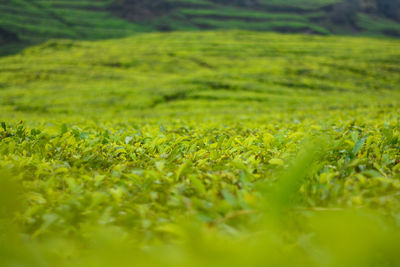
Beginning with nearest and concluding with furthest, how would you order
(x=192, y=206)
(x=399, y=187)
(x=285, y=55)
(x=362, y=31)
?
(x=192, y=206) → (x=399, y=187) → (x=285, y=55) → (x=362, y=31)

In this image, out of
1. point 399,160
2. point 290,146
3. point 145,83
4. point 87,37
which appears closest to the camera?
point 399,160

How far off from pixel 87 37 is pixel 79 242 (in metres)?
96.7

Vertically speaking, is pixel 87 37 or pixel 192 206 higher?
pixel 87 37

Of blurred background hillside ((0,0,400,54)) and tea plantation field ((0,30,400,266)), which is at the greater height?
blurred background hillside ((0,0,400,54))

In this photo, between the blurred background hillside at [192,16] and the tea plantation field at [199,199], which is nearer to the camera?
the tea plantation field at [199,199]

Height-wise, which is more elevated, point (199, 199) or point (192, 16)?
point (192, 16)

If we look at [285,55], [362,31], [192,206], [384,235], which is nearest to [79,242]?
[192,206]

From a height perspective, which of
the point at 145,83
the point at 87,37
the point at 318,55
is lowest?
the point at 145,83

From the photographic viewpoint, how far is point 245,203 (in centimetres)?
148

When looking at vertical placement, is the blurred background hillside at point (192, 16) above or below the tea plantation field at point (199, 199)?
above

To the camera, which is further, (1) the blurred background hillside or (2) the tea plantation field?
(1) the blurred background hillside

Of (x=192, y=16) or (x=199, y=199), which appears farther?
(x=192, y=16)

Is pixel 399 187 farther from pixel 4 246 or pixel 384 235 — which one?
pixel 4 246

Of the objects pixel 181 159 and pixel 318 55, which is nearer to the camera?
pixel 181 159
